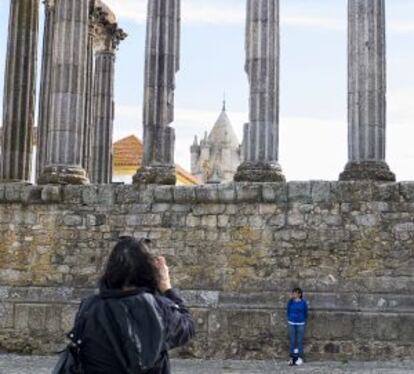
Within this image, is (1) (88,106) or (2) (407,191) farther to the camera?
(1) (88,106)

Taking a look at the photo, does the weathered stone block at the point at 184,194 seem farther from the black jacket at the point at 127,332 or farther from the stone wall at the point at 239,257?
the black jacket at the point at 127,332

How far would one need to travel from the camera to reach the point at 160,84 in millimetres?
14672

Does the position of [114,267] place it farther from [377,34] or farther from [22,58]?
[22,58]

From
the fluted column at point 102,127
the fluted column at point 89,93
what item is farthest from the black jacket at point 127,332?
the fluted column at point 102,127

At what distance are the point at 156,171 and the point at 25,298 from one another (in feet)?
11.1

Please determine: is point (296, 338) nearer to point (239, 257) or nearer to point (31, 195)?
point (239, 257)

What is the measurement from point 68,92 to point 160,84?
5.98ft

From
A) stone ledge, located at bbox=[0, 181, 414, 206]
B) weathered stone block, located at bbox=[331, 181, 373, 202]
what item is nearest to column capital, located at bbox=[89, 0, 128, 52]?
stone ledge, located at bbox=[0, 181, 414, 206]

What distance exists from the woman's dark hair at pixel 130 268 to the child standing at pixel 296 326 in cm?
896

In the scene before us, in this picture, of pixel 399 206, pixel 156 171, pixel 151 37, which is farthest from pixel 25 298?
pixel 399 206

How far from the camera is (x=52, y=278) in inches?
537

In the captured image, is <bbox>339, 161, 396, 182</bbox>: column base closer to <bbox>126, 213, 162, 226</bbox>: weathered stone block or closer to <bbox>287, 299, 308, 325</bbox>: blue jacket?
<bbox>287, 299, 308, 325</bbox>: blue jacket

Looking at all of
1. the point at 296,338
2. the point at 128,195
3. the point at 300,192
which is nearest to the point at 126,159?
the point at 128,195

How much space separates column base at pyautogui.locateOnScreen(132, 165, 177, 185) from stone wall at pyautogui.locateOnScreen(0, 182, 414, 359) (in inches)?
27.1
